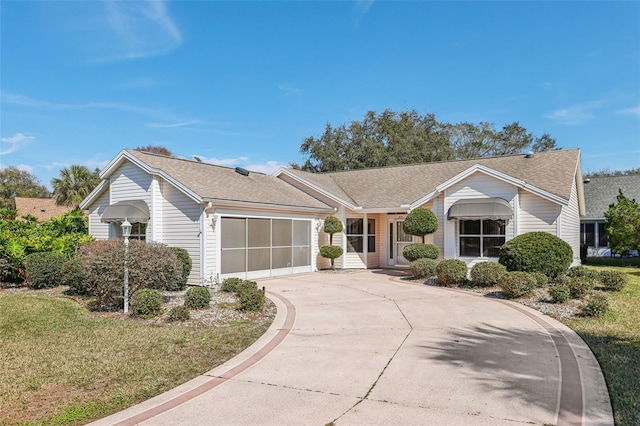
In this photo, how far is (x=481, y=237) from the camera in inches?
692

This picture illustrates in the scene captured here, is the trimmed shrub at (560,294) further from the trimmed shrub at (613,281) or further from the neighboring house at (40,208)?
the neighboring house at (40,208)

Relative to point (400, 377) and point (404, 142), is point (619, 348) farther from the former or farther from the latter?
point (404, 142)

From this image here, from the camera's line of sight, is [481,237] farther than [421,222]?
No

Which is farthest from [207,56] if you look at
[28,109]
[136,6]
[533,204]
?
[533,204]

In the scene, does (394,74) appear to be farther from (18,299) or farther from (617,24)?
(18,299)

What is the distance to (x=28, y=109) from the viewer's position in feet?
73.3

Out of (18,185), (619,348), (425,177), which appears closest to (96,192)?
(425,177)

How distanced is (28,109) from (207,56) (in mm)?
10803

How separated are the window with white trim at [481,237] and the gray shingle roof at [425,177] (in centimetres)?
242

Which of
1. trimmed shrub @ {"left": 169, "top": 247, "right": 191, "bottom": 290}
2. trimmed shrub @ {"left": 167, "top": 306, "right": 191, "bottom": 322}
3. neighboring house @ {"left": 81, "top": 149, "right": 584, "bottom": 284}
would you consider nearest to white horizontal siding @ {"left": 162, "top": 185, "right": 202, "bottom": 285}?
neighboring house @ {"left": 81, "top": 149, "right": 584, "bottom": 284}

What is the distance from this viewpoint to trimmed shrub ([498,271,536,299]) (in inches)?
463

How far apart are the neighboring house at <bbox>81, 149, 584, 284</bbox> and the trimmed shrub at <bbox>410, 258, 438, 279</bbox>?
230 centimetres

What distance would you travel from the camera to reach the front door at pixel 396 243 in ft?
71.8

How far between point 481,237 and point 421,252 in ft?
8.97
